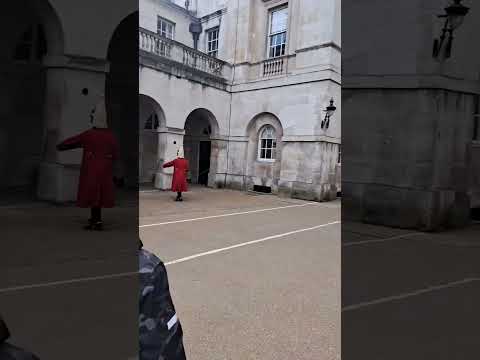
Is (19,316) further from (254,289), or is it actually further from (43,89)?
(254,289)

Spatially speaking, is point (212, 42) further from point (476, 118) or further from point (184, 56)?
point (476, 118)

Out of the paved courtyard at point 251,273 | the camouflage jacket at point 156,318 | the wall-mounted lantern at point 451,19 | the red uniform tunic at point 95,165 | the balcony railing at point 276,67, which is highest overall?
the balcony railing at point 276,67

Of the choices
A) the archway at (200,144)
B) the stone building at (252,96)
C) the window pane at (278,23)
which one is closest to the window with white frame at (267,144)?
the stone building at (252,96)

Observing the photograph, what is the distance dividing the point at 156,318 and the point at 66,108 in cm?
15

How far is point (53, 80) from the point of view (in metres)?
0.12

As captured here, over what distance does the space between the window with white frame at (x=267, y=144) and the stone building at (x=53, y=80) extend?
1.95 feet

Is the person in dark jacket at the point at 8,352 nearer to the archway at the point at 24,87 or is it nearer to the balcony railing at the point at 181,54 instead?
the archway at the point at 24,87

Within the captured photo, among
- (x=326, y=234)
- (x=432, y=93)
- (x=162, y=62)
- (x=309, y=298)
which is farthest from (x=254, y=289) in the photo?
(x=432, y=93)

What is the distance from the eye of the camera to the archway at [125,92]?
4.8 inches

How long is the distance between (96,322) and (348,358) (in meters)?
0.11

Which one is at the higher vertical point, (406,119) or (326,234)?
(406,119)

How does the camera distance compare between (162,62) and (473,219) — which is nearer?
(473,219)

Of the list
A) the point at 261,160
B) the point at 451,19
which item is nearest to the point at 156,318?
the point at 451,19

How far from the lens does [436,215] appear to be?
0.43ft
